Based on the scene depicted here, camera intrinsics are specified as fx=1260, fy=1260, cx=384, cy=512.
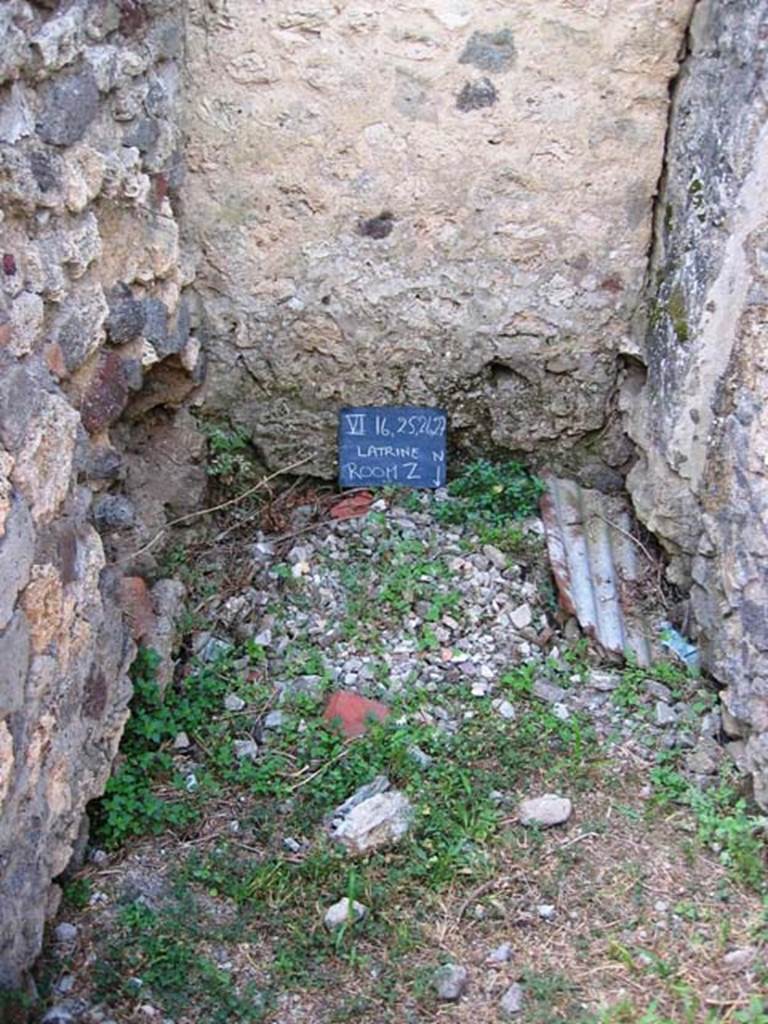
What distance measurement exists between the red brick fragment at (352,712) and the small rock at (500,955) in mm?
665

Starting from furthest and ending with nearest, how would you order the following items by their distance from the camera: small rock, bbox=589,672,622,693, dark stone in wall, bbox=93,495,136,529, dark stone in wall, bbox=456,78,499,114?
dark stone in wall, bbox=456,78,499,114
small rock, bbox=589,672,622,693
dark stone in wall, bbox=93,495,136,529

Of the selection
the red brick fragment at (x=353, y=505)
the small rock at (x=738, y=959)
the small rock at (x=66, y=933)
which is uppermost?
the red brick fragment at (x=353, y=505)

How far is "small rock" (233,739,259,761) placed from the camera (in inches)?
121

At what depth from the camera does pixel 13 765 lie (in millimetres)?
2275

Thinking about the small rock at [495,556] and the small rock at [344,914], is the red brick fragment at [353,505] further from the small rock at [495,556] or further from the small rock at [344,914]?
the small rock at [344,914]

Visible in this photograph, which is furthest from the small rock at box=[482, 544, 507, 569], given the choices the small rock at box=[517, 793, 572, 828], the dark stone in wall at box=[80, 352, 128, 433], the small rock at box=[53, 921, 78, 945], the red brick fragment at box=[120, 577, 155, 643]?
the small rock at box=[53, 921, 78, 945]

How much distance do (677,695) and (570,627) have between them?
0.35m

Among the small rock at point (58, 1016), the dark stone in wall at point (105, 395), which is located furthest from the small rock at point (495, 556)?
the small rock at point (58, 1016)

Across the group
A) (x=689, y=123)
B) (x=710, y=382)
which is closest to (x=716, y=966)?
(x=710, y=382)

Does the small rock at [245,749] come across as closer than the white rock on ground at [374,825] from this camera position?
No

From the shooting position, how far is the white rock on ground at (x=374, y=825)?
9.12 feet

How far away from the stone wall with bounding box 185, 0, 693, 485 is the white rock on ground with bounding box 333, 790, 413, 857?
122 cm

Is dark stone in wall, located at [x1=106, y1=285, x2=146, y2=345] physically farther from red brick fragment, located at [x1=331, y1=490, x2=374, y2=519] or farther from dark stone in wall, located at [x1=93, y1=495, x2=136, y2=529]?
red brick fragment, located at [x1=331, y1=490, x2=374, y2=519]

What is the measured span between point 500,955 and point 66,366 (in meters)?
1.51
